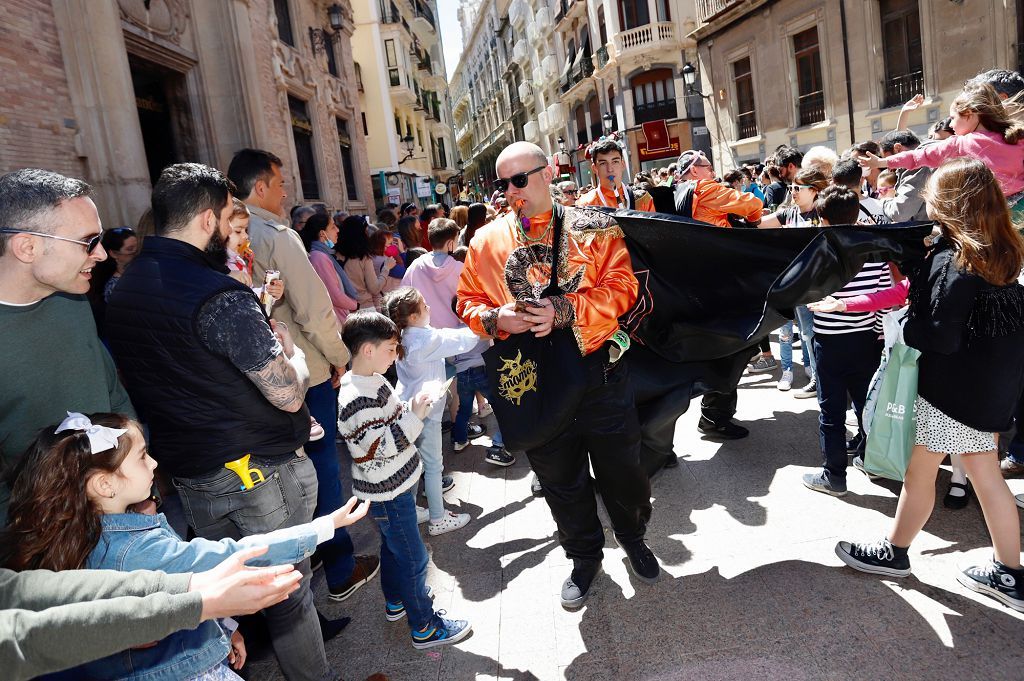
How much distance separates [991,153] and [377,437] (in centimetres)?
356

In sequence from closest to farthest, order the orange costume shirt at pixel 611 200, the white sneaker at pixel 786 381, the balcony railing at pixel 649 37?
the orange costume shirt at pixel 611 200 < the white sneaker at pixel 786 381 < the balcony railing at pixel 649 37

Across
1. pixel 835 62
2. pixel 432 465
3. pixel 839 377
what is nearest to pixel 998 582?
pixel 839 377

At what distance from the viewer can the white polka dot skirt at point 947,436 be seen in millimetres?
2734

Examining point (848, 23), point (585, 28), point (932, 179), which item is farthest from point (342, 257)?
point (585, 28)

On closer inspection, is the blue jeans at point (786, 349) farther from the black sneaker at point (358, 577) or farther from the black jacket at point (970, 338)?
the black sneaker at point (358, 577)

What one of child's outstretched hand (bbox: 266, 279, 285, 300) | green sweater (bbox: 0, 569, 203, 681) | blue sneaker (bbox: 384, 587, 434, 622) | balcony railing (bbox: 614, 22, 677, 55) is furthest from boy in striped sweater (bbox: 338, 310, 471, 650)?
balcony railing (bbox: 614, 22, 677, 55)

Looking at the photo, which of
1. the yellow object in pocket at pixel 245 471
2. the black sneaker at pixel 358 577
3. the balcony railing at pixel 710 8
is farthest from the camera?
the balcony railing at pixel 710 8

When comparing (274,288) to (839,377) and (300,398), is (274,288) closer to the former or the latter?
(300,398)

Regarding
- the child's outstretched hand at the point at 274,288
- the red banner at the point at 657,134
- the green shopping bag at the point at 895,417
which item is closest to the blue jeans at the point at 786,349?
the green shopping bag at the point at 895,417

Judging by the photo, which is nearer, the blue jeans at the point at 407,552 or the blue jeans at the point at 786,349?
the blue jeans at the point at 407,552

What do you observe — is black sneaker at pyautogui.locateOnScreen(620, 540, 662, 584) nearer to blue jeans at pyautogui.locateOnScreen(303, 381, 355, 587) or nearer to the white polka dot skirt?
the white polka dot skirt

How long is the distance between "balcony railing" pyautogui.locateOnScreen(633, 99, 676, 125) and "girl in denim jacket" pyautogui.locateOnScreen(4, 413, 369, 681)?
30.0 meters

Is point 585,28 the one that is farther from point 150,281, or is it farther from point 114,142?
point 150,281

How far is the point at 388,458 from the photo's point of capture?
2.95 m
